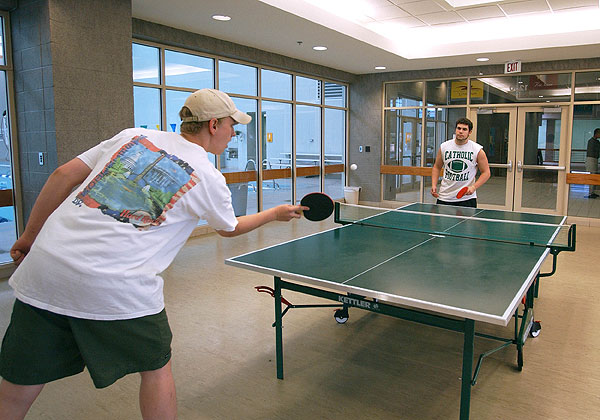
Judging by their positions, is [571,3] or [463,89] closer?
[571,3]

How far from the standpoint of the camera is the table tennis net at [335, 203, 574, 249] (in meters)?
3.37

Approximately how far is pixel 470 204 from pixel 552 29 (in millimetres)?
3991

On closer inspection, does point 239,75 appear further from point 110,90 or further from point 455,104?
point 455,104

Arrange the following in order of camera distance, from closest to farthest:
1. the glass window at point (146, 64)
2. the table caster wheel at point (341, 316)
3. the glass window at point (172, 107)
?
the table caster wheel at point (341, 316), the glass window at point (146, 64), the glass window at point (172, 107)

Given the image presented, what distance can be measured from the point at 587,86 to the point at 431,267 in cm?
729

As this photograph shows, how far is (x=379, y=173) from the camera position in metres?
10.6

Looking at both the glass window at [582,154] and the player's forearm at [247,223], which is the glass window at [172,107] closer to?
the player's forearm at [247,223]

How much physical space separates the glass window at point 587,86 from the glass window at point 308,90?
14.9ft

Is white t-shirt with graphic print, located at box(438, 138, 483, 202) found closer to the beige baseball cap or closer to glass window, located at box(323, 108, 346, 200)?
the beige baseball cap

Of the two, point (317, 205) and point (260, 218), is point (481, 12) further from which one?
point (260, 218)

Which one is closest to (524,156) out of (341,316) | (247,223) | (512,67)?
(512,67)

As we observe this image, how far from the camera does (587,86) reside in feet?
27.1

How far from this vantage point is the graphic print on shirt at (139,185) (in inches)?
62.8

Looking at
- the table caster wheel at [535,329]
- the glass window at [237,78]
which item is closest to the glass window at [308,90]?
the glass window at [237,78]
